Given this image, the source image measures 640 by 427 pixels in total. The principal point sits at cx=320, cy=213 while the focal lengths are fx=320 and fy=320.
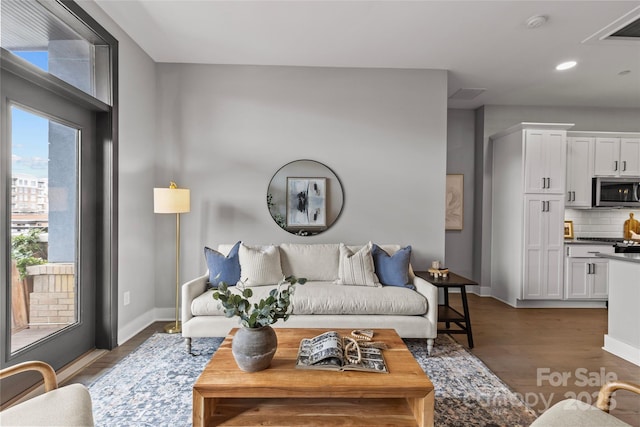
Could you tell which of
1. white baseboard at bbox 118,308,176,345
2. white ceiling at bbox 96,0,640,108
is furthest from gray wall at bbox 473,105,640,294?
white baseboard at bbox 118,308,176,345

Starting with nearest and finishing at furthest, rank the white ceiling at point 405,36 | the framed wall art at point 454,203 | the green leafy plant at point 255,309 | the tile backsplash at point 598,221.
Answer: the green leafy plant at point 255,309, the white ceiling at point 405,36, the tile backsplash at point 598,221, the framed wall art at point 454,203

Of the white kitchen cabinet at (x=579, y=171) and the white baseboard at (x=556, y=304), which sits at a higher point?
the white kitchen cabinet at (x=579, y=171)

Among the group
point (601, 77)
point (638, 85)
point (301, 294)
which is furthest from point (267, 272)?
point (638, 85)

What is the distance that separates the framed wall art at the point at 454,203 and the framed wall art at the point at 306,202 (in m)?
2.40

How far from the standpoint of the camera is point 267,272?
121 inches

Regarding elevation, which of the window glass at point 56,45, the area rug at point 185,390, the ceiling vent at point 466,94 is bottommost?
the area rug at point 185,390

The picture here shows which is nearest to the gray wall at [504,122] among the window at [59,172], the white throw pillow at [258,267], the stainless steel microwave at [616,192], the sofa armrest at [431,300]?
the stainless steel microwave at [616,192]

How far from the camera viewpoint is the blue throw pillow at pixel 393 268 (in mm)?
3076

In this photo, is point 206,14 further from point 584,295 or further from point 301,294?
point 584,295

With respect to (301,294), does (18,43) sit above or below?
above

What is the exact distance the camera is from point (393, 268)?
310cm

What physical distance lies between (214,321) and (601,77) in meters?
5.18

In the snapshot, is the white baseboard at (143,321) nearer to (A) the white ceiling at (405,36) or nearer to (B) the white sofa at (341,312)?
(B) the white sofa at (341,312)

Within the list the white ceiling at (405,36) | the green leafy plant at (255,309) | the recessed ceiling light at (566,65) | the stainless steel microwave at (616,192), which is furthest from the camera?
the stainless steel microwave at (616,192)
